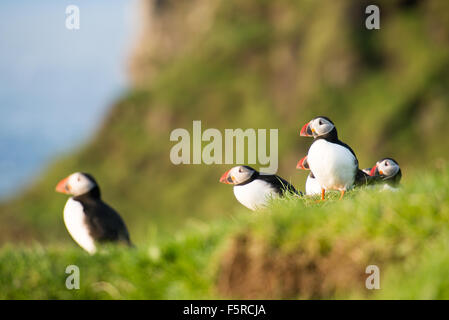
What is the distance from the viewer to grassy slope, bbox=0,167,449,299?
515cm

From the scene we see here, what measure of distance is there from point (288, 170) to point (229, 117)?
7068 mm

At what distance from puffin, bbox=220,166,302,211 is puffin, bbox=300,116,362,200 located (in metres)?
0.52

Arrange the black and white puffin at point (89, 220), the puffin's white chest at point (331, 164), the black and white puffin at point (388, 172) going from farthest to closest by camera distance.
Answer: the black and white puffin at point (89, 220) < the black and white puffin at point (388, 172) < the puffin's white chest at point (331, 164)

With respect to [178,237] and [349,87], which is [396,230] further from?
[349,87]

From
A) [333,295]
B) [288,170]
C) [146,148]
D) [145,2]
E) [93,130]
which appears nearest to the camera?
[333,295]

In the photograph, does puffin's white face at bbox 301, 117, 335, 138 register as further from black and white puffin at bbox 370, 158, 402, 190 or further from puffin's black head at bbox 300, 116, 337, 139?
black and white puffin at bbox 370, 158, 402, 190

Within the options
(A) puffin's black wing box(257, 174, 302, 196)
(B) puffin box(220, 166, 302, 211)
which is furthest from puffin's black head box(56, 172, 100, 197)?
(A) puffin's black wing box(257, 174, 302, 196)

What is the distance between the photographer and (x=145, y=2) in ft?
204

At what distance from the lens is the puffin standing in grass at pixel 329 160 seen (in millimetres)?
6716

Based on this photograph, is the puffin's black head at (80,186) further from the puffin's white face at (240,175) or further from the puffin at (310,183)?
the puffin at (310,183)

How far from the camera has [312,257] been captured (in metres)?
5.38

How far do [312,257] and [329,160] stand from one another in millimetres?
1548

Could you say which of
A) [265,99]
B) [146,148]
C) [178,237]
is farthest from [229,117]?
[178,237]

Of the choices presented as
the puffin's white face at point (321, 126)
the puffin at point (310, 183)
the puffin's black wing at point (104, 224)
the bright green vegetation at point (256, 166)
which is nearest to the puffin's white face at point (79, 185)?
the puffin's black wing at point (104, 224)
